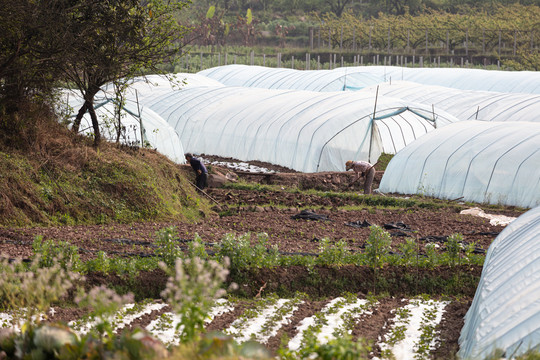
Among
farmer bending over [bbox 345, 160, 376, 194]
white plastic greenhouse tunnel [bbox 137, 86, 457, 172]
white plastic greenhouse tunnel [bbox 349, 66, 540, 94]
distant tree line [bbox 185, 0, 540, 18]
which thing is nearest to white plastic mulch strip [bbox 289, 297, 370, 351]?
farmer bending over [bbox 345, 160, 376, 194]

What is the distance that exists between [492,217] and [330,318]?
28.7ft

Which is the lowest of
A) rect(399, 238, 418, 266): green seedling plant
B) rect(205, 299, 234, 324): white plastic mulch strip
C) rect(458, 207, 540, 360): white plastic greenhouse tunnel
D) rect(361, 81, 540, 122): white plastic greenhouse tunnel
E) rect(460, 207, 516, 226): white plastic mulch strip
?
rect(460, 207, 516, 226): white plastic mulch strip

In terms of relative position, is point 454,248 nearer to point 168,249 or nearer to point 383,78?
point 168,249

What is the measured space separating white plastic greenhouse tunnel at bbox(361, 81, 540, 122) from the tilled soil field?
10003 mm

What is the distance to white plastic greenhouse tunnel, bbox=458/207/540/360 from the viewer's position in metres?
5.42

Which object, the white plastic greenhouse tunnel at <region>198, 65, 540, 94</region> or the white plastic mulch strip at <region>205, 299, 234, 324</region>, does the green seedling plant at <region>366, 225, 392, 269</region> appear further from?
the white plastic greenhouse tunnel at <region>198, 65, 540, 94</region>

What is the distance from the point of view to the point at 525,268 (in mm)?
6969

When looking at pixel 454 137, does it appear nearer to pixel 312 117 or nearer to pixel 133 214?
pixel 312 117

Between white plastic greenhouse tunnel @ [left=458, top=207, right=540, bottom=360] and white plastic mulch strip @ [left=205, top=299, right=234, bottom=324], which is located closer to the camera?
white plastic greenhouse tunnel @ [left=458, top=207, right=540, bottom=360]

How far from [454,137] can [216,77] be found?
25.4 m

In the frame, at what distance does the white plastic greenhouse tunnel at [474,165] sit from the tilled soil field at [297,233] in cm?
104

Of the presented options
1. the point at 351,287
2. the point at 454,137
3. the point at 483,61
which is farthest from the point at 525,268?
the point at 483,61

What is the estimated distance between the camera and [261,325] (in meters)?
7.57

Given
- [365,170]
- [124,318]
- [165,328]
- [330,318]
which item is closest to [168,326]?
[165,328]
